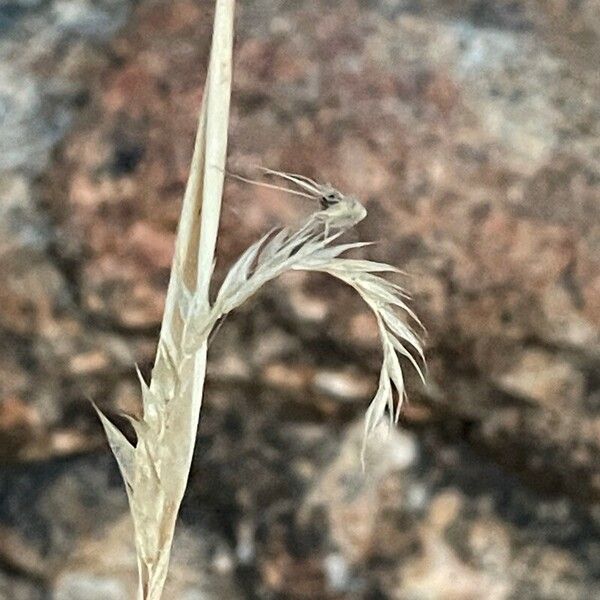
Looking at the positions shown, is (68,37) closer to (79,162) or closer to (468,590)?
(79,162)

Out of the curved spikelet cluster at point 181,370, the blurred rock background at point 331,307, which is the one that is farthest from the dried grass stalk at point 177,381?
the blurred rock background at point 331,307

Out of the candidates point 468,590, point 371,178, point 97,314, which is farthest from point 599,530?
point 97,314

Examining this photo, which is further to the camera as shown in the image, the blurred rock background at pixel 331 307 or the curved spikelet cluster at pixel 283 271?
the blurred rock background at pixel 331 307

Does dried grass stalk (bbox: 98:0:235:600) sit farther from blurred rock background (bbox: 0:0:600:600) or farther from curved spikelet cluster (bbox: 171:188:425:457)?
blurred rock background (bbox: 0:0:600:600)

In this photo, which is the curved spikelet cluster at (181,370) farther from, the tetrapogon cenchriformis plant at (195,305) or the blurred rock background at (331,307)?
the blurred rock background at (331,307)

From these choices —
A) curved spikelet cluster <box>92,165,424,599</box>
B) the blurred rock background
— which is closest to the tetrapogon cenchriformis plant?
curved spikelet cluster <box>92,165,424,599</box>

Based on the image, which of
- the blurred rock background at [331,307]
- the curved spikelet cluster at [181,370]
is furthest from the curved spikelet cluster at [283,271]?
the blurred rock background at [331,307]
